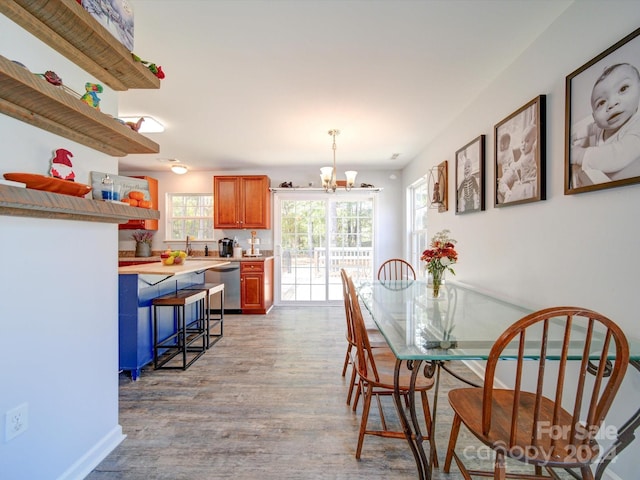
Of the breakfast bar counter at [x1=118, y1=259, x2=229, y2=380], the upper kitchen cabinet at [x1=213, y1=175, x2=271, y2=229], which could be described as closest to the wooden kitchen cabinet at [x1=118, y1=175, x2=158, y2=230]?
the upper kitchen cabinet at [x1=213, y1=175, x2=271, y2=229]

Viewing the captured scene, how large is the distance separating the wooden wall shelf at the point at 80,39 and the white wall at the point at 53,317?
5 centimetres

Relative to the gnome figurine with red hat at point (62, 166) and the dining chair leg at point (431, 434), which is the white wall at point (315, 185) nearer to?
the dining chair leg at point (431, 434)

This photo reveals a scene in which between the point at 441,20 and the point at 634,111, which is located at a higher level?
the point at 441,20

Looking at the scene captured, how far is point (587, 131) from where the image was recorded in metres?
1.42

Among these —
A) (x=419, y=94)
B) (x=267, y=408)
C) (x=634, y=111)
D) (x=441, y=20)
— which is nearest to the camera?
(x=634, y=111)

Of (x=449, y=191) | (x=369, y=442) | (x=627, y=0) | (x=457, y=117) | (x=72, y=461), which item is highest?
(x=457, y=117)

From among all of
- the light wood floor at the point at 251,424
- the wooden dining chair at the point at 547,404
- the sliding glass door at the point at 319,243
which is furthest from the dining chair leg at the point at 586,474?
the sliding glass door at the point at 319,243

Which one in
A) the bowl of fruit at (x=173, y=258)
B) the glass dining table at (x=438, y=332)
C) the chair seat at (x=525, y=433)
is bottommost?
the chair seat at (x=525, y=433)

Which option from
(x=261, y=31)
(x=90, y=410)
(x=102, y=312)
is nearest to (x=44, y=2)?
(x=261, y=31)

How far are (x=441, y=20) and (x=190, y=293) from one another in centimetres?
308

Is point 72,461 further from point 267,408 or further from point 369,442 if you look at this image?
point 369,442

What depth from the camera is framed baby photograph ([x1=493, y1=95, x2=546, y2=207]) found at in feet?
5.71

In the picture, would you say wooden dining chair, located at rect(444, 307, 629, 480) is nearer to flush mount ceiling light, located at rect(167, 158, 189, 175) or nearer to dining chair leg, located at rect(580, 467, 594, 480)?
dining chair leg, located at rect(580, 467, 594, 480)

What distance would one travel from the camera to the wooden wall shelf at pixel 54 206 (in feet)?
3.07
